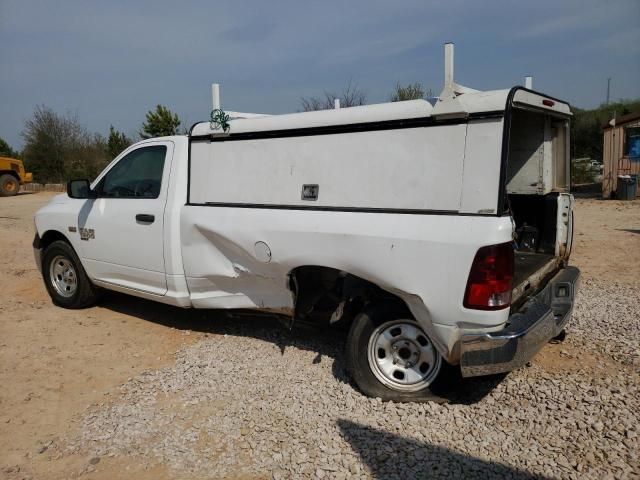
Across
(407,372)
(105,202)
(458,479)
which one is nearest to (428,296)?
(407,372)

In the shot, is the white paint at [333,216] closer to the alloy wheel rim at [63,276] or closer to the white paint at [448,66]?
the white paint at [448,66]

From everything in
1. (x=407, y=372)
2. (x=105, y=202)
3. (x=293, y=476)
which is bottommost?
(x=293, y=476)

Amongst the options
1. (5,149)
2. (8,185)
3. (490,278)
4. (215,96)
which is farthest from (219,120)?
(5,149)

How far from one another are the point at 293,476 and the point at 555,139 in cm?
381

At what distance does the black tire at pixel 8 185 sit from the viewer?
2552 centimetres

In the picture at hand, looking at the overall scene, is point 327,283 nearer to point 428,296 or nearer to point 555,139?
point 428,296

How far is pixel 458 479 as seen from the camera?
3.03 meters

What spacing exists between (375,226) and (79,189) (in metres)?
3.74

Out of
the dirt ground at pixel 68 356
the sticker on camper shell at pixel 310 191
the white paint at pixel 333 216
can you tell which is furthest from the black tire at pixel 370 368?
the dirt ground at pixel 68 356

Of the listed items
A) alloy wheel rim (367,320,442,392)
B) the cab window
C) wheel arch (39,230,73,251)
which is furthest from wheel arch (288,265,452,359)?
wheel arch (39,230,73,251)

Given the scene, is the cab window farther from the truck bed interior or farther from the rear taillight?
the truck bed interior

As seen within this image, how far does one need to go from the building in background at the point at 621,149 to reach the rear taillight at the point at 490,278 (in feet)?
58.4

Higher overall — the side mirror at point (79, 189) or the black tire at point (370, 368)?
the side mirror at point (79, 189)

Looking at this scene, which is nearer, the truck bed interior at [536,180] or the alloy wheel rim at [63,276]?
the truck bed interior at [536,180]
